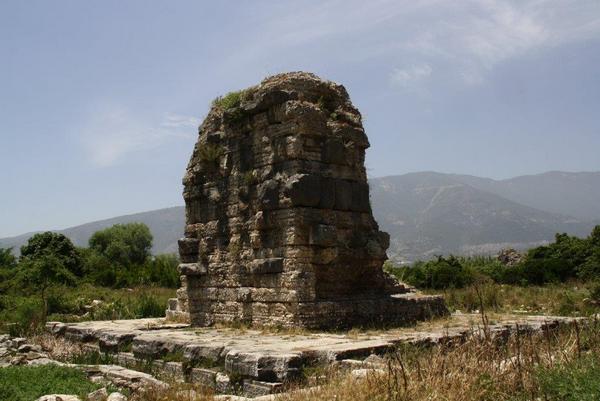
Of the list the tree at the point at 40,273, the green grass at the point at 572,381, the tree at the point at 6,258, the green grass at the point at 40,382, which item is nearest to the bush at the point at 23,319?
the tree at the point at 40,273

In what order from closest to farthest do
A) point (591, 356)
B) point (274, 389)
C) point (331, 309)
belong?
point (591, 356) → point (274, 389) → point (331, 309)

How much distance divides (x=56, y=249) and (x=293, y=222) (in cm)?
2704

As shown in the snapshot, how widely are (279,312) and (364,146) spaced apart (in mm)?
Answer: 3931

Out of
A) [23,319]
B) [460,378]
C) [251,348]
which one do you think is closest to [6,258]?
[23,319]

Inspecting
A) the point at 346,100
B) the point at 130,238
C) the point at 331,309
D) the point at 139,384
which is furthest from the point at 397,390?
the point at 130,238

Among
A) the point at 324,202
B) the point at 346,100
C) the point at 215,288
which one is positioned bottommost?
the point at 215,288

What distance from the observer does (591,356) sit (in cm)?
625

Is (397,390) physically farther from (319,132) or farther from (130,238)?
(130,238)

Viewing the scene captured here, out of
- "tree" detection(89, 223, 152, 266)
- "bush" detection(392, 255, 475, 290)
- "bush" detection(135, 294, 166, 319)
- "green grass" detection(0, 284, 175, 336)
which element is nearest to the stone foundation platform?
"green grass" detection(0, 284, 175, 336)

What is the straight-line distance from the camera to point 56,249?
1340 inches

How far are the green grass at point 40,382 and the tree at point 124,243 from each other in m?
43.9

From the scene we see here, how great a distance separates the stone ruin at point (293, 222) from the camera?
11.0m

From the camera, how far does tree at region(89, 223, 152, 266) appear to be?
52.6 meters

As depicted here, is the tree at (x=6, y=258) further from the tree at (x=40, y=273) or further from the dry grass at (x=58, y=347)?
the dry grass at (x=58, y=347)
